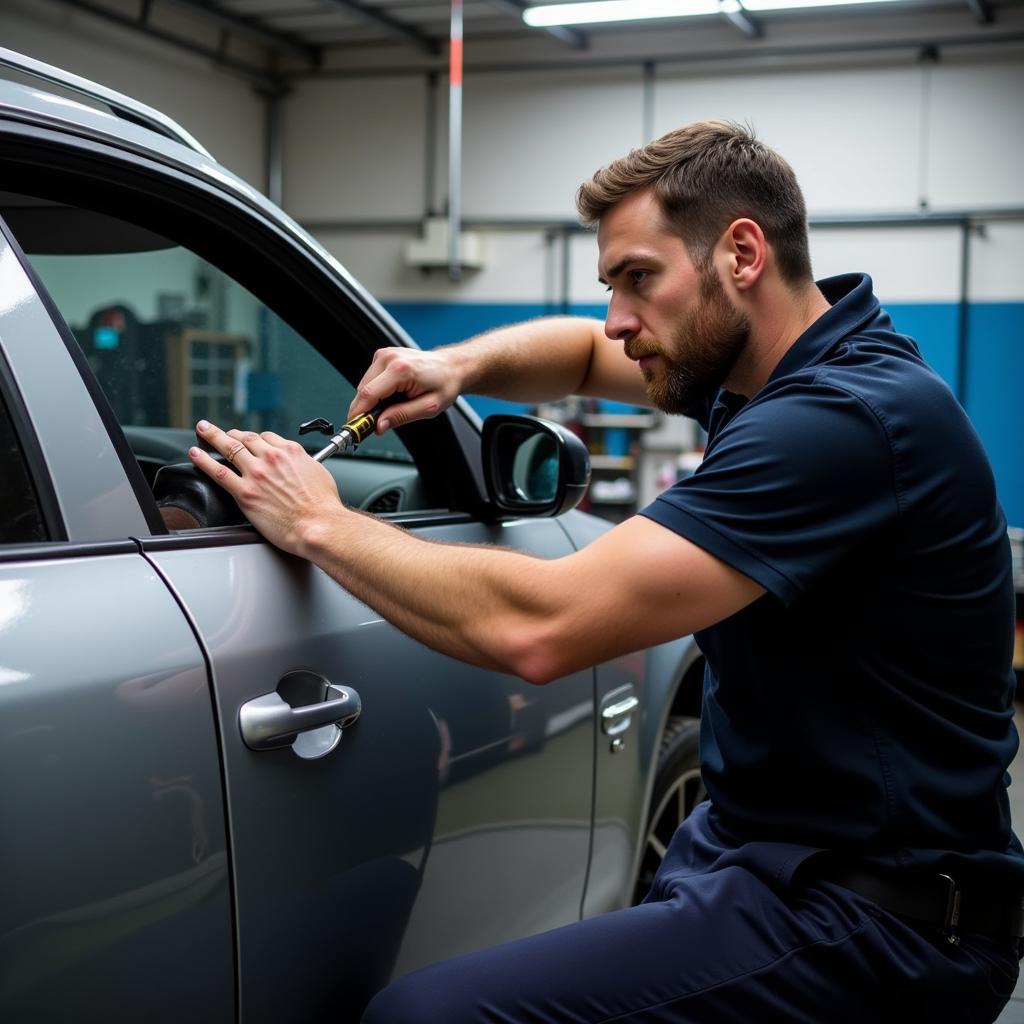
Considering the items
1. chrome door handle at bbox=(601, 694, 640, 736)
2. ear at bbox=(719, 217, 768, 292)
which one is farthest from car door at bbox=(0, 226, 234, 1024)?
chrome door handle at bbox=(601, 694, 640, 736)

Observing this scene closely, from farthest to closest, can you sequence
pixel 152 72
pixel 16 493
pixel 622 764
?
pixel 152 72 < pixel 622 764 < pixel 16 493

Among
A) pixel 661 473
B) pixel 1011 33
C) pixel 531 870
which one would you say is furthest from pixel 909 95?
pixel 531 870

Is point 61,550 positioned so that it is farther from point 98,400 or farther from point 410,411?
point 410,411

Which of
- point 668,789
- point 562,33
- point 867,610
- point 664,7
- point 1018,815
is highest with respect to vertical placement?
point 562,33

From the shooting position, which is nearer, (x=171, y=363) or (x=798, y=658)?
(x=798, y=658)

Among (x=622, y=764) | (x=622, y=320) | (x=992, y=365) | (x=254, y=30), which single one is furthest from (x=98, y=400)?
(x=254, y=30)

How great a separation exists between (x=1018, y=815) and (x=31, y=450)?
14.8 ft

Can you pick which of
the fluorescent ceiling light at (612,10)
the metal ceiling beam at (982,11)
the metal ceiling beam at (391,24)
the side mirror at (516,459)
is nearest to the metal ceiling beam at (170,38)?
the metal ceiling beam at (391,24)

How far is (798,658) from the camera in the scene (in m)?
1.58

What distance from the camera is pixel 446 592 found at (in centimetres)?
153

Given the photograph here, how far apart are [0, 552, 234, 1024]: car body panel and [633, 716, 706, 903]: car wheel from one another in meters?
1.37

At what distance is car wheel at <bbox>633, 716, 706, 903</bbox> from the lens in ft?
8.54

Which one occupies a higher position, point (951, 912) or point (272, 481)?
point (272, 481)

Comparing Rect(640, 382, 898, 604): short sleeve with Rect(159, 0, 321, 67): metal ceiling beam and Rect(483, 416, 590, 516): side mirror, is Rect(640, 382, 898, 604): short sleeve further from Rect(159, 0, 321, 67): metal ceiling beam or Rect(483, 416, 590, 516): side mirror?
Rect(159, 0, 321, 67): metal ceiling beam
